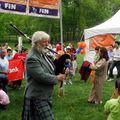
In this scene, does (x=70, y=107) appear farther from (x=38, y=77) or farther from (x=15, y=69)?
(x=38, y=77)

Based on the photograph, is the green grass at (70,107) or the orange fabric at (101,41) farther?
the orange fabric at (101,41)

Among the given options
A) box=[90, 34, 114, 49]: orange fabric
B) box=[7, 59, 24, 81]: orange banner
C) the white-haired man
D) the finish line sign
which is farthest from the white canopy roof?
box=[90, 34, 114, 49]: orange fabric

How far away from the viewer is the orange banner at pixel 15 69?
12.0 metres

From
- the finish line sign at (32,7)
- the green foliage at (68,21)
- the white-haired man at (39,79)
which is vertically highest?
the finish line sign at (32,7)

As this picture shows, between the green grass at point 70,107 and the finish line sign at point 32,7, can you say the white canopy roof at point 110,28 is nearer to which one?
the finish line sign at point 32,7

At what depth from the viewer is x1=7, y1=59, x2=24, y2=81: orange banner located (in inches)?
472

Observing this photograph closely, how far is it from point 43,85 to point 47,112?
44 cm

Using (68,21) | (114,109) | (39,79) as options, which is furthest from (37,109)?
(68,21)

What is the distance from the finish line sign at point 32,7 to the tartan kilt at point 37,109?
13.8 feet

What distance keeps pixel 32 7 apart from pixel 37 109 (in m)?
4.83

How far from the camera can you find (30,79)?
609cm

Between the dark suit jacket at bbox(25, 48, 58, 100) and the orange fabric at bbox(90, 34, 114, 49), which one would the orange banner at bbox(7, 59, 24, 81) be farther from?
the orange fabric at bbox(90, 34, 114, 49)

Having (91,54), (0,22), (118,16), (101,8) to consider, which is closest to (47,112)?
(118,16)

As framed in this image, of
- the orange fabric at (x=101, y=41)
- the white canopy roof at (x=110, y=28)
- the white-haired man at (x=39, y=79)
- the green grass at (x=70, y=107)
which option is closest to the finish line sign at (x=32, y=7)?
the white canopy roof at (x=110, y=28)
